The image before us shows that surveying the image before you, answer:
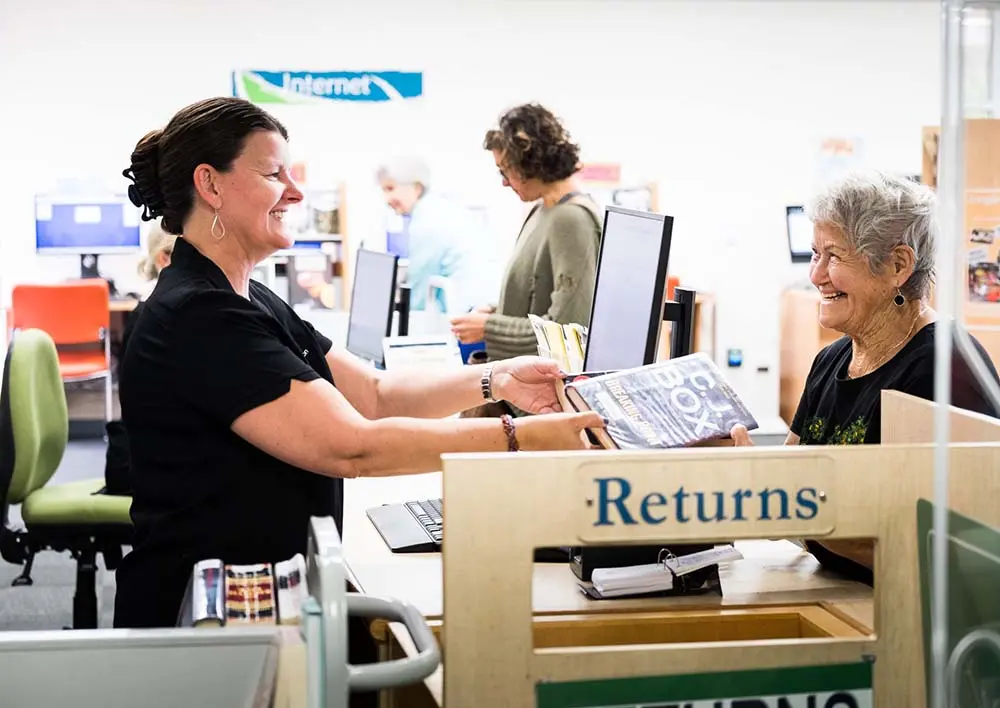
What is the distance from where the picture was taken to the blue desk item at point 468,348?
12.4ft

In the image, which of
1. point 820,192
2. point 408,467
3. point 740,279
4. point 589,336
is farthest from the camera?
point 740,279

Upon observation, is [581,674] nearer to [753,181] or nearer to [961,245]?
[961,245]

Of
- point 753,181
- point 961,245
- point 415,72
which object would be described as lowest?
point 961,245

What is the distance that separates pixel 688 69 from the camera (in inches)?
310

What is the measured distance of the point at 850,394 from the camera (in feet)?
6.72

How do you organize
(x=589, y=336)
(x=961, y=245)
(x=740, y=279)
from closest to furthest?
(x=961, y=245) → (x=589, y=336) → (x=740, y=279)

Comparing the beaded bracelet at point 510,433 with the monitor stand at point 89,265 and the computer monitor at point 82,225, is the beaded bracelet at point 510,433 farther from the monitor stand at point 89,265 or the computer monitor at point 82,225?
the monitor stand at point 89,265

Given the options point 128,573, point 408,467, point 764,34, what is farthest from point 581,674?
point 764,34

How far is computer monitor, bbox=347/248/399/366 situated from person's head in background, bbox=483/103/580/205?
0.79 meters

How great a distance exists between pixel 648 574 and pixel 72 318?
5.74 metres

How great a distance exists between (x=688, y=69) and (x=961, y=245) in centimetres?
698

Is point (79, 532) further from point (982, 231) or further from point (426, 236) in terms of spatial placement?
point (426, 236)

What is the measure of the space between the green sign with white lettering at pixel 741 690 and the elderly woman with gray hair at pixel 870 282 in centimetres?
67

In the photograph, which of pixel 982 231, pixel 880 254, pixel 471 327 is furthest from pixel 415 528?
pixel 471 327
